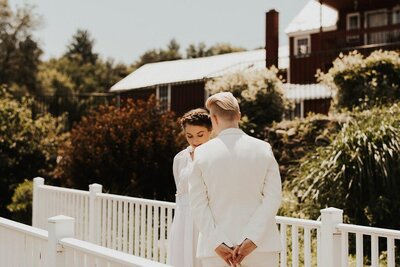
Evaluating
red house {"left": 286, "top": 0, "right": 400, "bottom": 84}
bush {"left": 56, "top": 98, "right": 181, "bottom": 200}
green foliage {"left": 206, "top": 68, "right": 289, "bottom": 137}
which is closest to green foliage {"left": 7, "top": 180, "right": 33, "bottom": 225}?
bush {"left": 56, "top": 98, "right": 181, "bottom": 200}

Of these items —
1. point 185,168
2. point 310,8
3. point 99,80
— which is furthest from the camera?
point 99,80

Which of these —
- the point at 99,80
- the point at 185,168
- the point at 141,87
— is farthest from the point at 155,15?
the point at 185,168

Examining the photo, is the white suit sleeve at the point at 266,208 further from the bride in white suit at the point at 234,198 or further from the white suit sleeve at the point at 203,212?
the white suit sleeve at the point at 203,212

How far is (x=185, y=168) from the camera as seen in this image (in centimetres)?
521

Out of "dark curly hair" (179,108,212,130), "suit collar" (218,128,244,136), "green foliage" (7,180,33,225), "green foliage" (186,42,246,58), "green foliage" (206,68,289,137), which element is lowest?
"green foliage" (7,180,33,225)

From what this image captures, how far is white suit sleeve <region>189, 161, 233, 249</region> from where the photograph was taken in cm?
364

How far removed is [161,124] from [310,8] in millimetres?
17563

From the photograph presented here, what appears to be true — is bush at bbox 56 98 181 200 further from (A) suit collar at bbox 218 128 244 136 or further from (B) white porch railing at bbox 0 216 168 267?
(A) suit collar at bbox 218 128 244 136

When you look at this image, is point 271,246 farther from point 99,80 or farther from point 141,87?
point 99,80

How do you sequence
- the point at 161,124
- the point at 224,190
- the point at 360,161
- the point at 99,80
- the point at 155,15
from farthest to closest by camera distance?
the point at 99,80, the point at 155,15, the point at 161,124, the point at 360,161, the point at 224,190

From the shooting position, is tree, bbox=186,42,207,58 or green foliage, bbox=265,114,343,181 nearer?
green foliage, bbox=265,114,343,181

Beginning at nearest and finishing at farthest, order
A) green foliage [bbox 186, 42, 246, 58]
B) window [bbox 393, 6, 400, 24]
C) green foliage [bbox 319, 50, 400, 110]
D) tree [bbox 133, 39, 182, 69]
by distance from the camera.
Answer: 1. green foliage [bbox 319, 50, 400, 110]
2. window [bbox 393, 6, 400, 24]
3. tree [bbox 133, 39, 182, 69]
4. green foliage [bbox 186, 42, 246, 58]

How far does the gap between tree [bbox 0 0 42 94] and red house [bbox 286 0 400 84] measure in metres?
25.2

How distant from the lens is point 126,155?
45.8 ft
